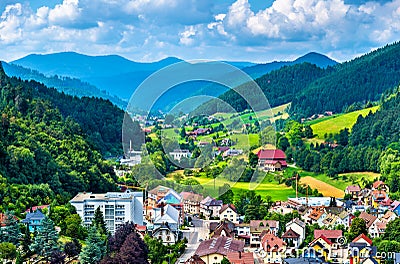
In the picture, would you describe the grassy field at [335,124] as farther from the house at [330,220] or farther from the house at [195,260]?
the house at [195,260]

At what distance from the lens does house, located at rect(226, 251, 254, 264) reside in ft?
51.6

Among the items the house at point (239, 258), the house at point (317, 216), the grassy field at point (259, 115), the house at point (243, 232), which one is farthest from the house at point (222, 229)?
the grassy field at point (259, 115)

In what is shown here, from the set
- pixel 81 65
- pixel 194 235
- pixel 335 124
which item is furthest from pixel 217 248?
pixel 81 65

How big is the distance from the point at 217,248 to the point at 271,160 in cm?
1616

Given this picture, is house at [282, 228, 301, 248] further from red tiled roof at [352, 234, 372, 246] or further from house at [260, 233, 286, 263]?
red tiled roof at [352, 234, 372, 246]

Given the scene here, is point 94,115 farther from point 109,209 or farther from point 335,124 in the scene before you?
point 109,209

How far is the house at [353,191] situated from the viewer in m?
26.7

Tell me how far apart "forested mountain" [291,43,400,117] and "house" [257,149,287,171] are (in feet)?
64.8

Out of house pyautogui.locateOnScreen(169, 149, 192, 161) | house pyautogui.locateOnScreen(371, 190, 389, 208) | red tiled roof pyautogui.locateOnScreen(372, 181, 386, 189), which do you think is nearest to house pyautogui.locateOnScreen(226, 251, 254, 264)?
house pyautogui.locateOnScreen(169, 149, 192, 161)

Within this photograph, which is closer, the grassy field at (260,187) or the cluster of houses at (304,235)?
the cluster of houses at (304,235)

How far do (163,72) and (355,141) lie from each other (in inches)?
703

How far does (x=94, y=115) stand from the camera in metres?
40.7

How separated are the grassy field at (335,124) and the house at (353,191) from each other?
1295 centimetres

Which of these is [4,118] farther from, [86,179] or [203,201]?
[203,201]
